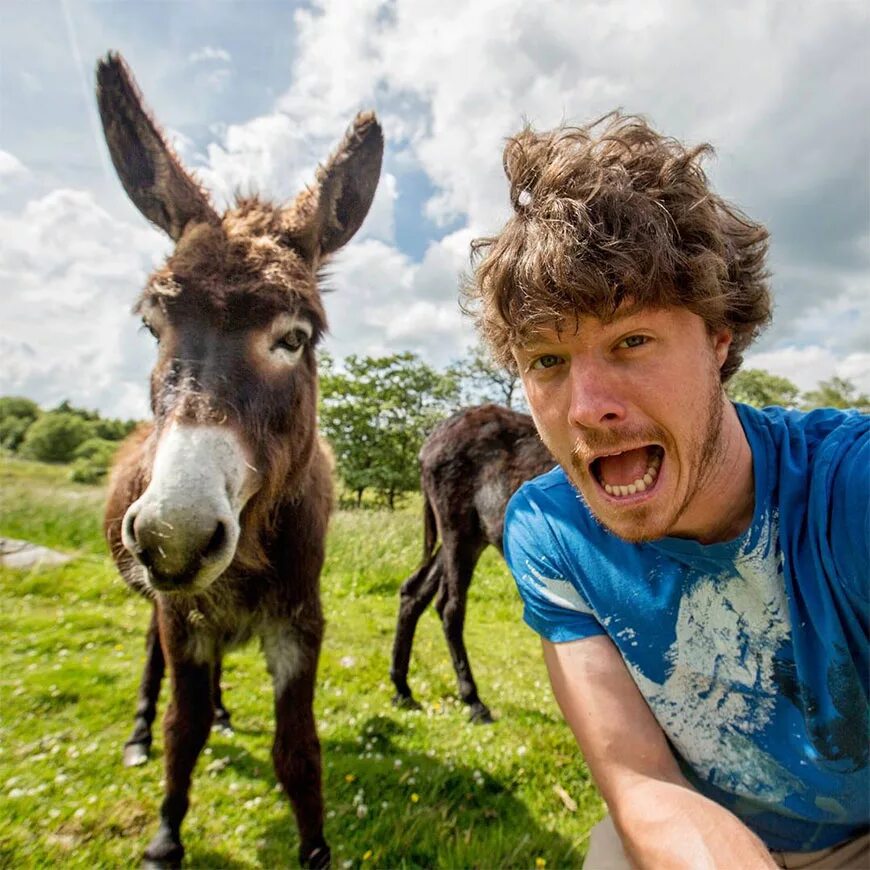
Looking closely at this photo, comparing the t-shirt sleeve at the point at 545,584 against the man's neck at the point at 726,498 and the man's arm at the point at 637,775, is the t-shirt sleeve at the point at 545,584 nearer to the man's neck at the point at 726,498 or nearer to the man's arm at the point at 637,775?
the man's arm at the point at 637,775

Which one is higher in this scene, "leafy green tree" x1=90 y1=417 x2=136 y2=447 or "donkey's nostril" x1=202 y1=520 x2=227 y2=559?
"leafy green tree" x1=90 y1=417 x2=136 y2=447

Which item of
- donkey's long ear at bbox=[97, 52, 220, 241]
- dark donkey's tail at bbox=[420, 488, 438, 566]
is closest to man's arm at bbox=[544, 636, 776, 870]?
donkey's long ear at bbox=[97, 52, 220, 241]

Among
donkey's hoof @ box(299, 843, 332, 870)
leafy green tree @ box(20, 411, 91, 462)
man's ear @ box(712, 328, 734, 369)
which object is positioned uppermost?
leafy green tree @ box(20, 411, 91, 462)

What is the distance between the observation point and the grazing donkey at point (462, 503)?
4988 mm

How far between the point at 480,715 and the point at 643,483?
12.4ft

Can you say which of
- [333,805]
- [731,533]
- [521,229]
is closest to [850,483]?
[731,533]

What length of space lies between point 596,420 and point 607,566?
572 millimetres

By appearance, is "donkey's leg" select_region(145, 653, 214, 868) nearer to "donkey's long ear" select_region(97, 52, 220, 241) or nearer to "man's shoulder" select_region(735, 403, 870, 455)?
"donkey's long ear" select_region(97, 52, 220, 241)

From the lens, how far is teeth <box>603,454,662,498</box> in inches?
61.6

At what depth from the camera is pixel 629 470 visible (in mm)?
1603

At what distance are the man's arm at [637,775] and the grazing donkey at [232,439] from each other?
4.25ft

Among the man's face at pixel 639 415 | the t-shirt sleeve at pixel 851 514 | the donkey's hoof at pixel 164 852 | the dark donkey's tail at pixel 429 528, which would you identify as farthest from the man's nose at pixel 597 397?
the dark donkey's tail at pixel 429 528

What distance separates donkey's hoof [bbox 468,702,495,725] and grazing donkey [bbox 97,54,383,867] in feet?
6.56

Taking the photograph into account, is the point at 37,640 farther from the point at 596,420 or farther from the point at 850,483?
the point at 850,483
